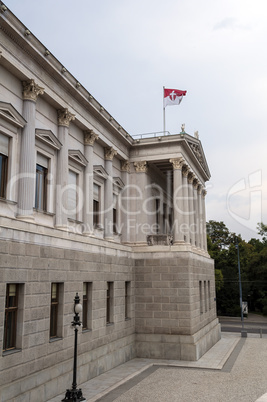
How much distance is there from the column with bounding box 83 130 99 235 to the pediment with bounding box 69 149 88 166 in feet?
1.54

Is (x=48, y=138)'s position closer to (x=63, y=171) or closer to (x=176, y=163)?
(x=63, y=171)

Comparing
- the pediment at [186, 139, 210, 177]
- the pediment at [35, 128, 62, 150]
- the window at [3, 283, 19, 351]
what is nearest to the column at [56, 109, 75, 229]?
the pediment at [35, 128, 62, 150]

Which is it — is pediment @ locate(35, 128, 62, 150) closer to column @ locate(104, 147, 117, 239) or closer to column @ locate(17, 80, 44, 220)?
column @ locate(17, 80, 44, 220)

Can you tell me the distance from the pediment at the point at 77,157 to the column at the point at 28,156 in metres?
3.94

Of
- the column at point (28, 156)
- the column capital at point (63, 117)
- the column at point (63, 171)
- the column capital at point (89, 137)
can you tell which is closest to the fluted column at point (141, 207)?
the column capital at point (89, 137)

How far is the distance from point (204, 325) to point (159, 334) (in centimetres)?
617

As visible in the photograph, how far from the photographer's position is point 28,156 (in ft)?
53.9

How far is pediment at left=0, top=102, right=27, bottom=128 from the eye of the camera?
50.4 feet

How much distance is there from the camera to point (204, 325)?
3023cm

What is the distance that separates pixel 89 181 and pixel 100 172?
2.40 metres

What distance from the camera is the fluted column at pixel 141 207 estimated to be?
28203 millimetres

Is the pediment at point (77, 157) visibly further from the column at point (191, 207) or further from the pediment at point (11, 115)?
the column at point (191, 207)

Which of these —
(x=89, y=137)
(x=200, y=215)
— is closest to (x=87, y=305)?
(x=89, y=137)

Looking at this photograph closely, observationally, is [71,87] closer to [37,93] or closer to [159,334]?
[37,93]
